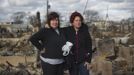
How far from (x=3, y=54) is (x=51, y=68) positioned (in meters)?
12.4

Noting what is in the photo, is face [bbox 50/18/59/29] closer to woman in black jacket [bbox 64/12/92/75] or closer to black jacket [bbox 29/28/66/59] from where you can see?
black jacket [bbox 29/28/66/59]

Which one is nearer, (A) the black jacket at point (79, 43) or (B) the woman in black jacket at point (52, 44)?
(B) the woman in black jacket at point (52, 44)

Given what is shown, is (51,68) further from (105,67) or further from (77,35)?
(105,67)

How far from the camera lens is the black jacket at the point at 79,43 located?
6.07m

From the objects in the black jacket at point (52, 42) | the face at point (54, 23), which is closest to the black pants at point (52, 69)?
the black jacket at point (52, 42)

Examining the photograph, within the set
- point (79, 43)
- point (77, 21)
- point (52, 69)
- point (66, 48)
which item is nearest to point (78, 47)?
point (79, 43)

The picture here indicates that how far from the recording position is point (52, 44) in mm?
5918

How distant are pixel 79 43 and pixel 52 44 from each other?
15.8 inches

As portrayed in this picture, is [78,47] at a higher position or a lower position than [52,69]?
higher

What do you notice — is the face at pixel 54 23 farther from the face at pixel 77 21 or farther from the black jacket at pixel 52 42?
the face at pixel 77 21

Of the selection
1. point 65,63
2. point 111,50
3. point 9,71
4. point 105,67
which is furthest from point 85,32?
point 111,50

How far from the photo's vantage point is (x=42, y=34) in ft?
19.6

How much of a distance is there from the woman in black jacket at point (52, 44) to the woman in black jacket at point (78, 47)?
Answer: 0.53 feet

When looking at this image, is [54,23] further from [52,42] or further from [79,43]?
[79,43]
